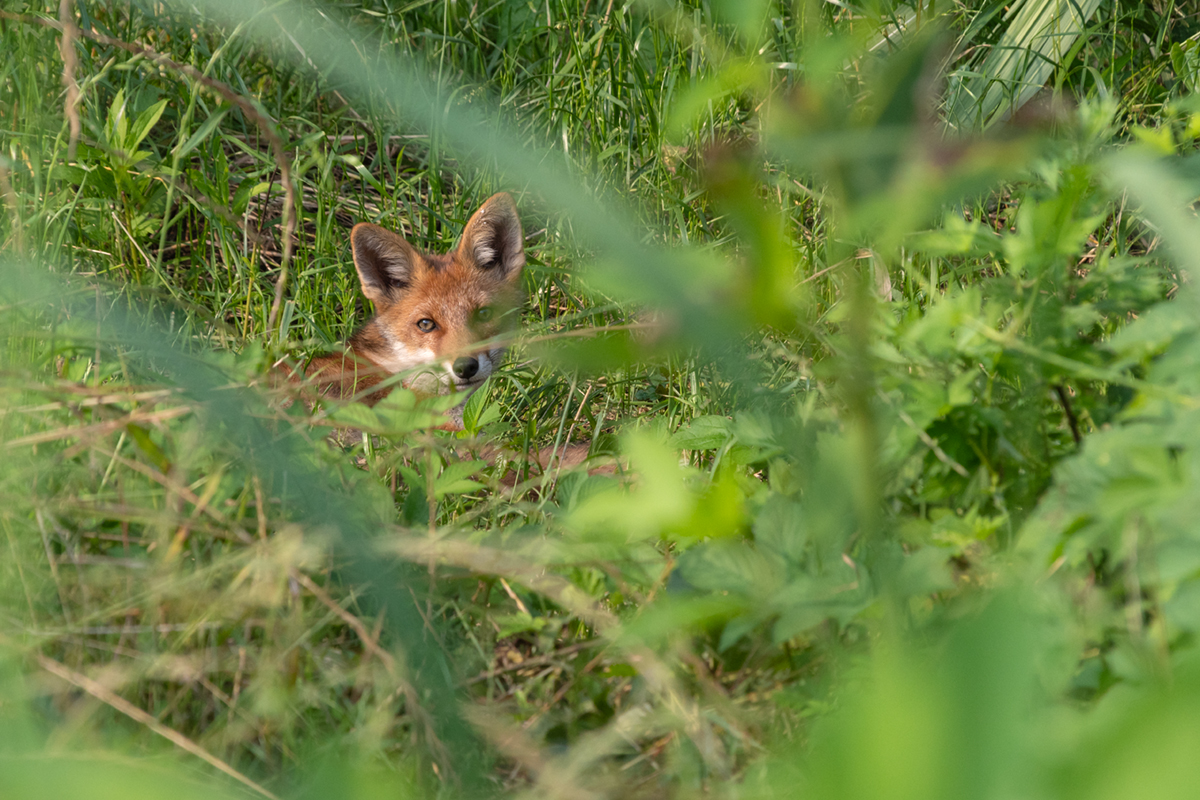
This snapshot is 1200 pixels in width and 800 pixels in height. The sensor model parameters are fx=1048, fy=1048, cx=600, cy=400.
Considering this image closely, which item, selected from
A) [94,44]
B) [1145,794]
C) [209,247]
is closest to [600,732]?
[1145,794]

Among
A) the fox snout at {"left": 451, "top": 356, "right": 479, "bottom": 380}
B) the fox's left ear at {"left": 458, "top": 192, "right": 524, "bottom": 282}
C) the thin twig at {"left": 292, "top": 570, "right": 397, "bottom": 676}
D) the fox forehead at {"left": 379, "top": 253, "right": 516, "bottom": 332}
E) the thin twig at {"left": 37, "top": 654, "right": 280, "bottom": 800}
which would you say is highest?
the thin twig at {"left": 292, "top": 570, "right": 397, "bottom": 676}

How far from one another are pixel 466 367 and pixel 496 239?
606 millimetres

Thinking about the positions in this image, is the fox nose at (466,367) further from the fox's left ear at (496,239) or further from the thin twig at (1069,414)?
the thin twig at (1069,414)

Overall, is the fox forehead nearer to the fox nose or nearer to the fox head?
the fox head

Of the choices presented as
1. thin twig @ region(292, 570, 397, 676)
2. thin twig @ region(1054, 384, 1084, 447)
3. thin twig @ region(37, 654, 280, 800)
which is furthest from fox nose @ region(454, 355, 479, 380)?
thin twig @ region(1054, 384, 1084, 447)

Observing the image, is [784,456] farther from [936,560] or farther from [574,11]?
[574,11]

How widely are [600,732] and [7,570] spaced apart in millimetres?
955

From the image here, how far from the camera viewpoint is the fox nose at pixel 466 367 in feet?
15.5

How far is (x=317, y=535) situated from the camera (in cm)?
153

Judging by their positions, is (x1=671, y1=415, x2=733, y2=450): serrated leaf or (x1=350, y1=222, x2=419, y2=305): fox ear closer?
(x1=671, y1=415, x2=733, y2=450): serrated leaf

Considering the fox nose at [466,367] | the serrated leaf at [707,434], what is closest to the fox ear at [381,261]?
the fox nose at [466,367]

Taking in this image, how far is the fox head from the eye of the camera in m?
4.66

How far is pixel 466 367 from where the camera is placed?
4742 mm

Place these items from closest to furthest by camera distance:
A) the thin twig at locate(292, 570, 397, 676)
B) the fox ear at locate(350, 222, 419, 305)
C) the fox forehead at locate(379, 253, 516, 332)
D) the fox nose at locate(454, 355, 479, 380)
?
the thin twig at locate(292, 570, 397, 676) → the fox ear at locate(350, 222, 419, 305) → the fox nose at locate(454, 355, 479, 380) → the fox forehead at locate(379, 253, 516, 332)
